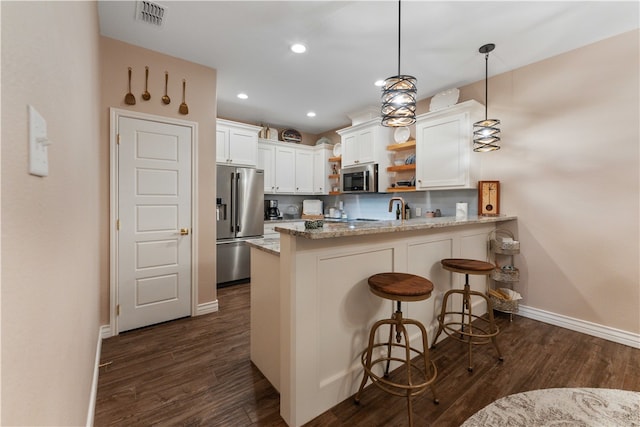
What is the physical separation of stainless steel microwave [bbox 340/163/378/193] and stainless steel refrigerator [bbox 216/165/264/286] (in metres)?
1.50

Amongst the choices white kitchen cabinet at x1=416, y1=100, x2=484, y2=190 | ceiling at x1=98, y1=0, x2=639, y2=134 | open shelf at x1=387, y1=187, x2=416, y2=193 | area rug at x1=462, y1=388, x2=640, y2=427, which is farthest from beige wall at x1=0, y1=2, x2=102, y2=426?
open shelf at x1=387, y1=187, x2=416, y2=193

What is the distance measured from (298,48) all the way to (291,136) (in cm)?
288

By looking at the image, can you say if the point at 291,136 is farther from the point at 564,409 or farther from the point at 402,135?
the point at 564,409

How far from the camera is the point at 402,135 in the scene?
4.33 metres

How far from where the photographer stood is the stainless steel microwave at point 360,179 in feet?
14.6

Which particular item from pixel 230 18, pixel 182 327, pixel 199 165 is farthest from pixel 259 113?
pixel 182 327

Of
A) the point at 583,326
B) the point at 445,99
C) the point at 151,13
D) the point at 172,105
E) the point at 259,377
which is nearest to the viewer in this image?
the point at 259,377

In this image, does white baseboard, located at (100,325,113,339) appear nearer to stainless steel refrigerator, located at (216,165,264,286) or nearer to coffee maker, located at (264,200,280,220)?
stainless steel refrigerator, located at (216,165,264,286)

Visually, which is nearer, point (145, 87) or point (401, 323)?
point (401, 323)

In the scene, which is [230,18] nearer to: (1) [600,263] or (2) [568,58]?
(2) [568,58]

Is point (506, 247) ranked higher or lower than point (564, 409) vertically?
higher

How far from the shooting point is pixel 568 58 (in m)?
2.85

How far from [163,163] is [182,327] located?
1716mm

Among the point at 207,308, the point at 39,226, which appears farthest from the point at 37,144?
the point at 207,308
